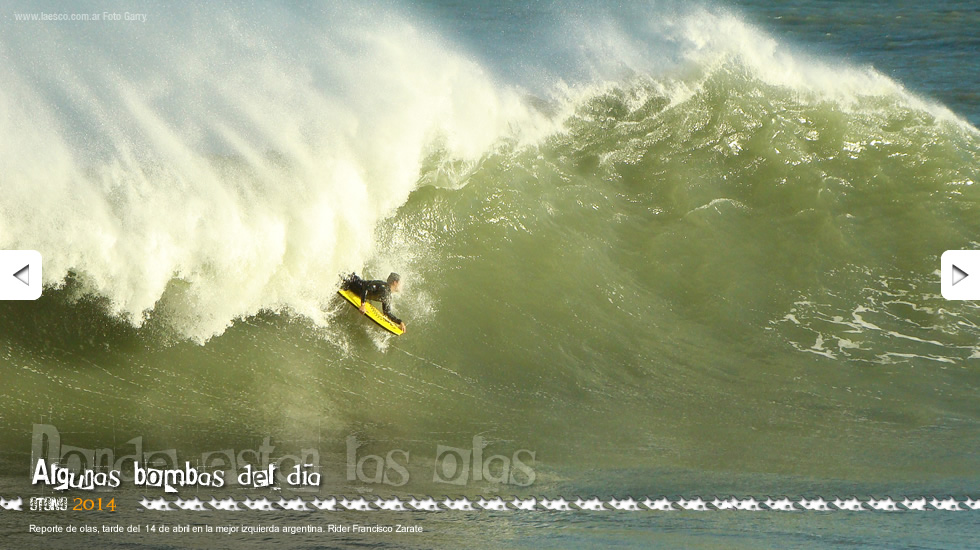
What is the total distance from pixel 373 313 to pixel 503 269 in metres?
1.76

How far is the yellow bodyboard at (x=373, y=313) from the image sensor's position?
25.0ft

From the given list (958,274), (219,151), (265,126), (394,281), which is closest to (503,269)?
(394,281)

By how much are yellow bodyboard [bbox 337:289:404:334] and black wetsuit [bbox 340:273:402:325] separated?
0.12ft

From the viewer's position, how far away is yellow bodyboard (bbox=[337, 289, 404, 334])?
301 inches

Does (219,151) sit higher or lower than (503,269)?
higher

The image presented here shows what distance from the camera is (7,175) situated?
8.05m

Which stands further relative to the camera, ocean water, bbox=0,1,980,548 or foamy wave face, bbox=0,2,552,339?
foamy wave face, bbox=0,2,552,339

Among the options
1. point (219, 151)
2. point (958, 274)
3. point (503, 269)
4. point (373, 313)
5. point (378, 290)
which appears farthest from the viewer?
point (503, 269)

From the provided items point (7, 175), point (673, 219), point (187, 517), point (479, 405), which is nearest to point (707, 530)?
point (479, 405)

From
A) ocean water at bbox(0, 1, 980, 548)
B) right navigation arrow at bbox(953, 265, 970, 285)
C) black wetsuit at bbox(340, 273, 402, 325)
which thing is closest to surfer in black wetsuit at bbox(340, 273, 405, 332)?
black wetsuit at bbox(340, 273, 402, 325)

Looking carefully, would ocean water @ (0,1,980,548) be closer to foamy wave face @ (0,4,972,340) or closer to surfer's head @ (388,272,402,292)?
foamy wave face @ (0,4,972,340)

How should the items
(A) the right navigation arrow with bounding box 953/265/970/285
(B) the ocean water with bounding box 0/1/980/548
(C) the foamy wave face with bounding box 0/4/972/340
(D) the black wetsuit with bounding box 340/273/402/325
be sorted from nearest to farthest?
(A) the right navigation arrow with bounding box 953/265/970/285 → (B) the ocean water with bounding box 0/1/980/548 → (D) the black wetsuit with bounding box 340/273/402/325 → (C) the foamy wave face with bounding box 0/4/972/340

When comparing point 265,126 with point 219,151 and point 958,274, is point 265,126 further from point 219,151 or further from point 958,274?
point 958,274

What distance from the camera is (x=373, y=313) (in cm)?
765
